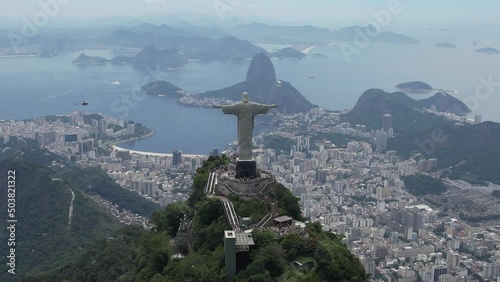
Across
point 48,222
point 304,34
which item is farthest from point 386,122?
point 304,34

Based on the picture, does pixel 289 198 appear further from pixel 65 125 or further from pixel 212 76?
pixel 212 76

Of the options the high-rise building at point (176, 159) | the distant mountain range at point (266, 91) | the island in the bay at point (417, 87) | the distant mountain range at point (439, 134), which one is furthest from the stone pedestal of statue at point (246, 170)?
the island in the bay at point (417, 87)

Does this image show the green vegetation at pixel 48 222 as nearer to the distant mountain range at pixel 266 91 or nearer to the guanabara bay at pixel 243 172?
the guanabara bay at pixel 243 172

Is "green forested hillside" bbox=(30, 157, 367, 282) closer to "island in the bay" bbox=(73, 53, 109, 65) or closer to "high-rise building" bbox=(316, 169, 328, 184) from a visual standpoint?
"high-rise building" bbox=(316, 169, 328, 184)

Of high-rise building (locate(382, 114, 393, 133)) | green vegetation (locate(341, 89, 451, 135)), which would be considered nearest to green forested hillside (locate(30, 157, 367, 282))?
high-rise building (locate(382, 114, 393, 133))

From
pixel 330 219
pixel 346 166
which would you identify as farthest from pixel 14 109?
pixel 330 219

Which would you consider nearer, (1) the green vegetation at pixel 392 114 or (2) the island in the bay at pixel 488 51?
(1) the green vegetation at pixel 392 114

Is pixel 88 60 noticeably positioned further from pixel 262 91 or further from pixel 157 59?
pixel 262 91
